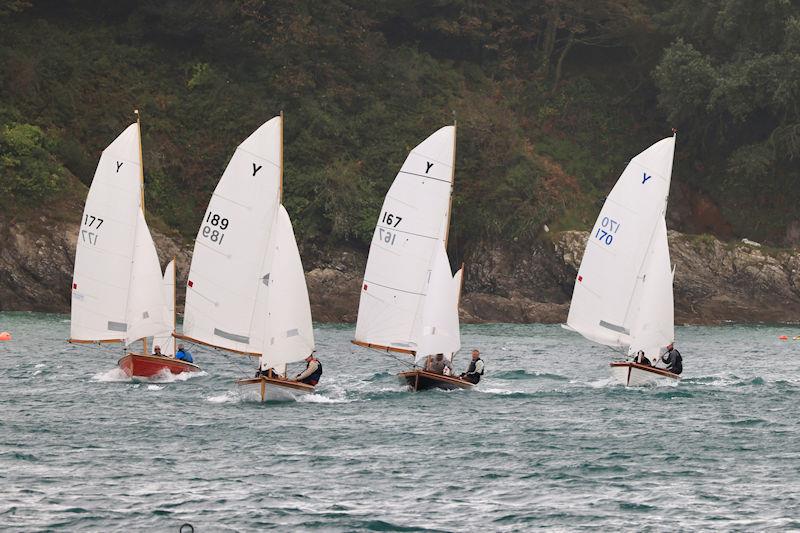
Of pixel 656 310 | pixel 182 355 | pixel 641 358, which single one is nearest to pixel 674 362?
pixel 641 358

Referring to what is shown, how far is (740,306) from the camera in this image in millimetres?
77875

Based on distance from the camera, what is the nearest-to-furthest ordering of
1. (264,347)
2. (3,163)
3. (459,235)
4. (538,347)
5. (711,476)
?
(711,476) < (264,347) < (538,347) < (3,163) < (459,235)

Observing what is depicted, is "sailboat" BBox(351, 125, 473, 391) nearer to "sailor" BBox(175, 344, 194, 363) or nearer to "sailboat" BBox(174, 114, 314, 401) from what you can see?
"sailboat" BBox(174, 114, 314, 401)

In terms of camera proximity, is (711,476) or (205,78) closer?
(711,476)

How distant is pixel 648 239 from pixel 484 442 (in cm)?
1672

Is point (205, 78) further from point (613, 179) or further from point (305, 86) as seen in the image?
point (613, 179)

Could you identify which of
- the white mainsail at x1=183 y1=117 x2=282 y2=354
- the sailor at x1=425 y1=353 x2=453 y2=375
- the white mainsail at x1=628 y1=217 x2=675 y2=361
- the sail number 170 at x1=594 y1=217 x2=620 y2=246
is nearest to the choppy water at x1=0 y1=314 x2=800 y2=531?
the sailor at x1=425 y1=353 x2=453 y2=375

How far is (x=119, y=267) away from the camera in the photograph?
152 ft

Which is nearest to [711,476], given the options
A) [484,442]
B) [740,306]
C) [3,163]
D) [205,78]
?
[484,442]

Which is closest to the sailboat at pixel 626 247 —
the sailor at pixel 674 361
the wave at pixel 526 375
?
the sailor at pixel 674 361

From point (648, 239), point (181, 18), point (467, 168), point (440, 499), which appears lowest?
point (440, 499)

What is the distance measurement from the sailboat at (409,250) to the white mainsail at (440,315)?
0.23 meters

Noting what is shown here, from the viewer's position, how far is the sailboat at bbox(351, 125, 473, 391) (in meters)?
44.5

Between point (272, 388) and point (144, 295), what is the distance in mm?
8340
